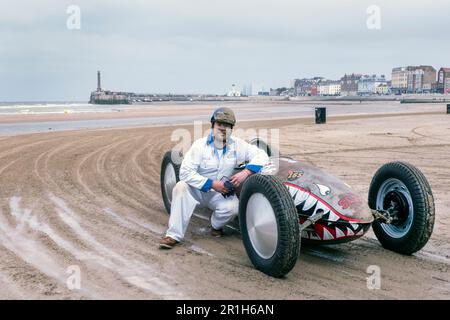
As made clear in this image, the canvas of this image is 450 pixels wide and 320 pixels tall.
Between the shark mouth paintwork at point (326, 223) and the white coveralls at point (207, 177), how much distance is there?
80 centimetres

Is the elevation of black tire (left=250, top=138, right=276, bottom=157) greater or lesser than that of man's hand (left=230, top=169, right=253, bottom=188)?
greater

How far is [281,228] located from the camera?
433 centimetres

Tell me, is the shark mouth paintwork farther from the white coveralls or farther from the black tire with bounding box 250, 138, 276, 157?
the black tire with bounding box 250, 138, 276, 157

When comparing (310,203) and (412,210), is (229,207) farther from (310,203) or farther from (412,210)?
(412,210)

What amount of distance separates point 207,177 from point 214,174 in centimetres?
10

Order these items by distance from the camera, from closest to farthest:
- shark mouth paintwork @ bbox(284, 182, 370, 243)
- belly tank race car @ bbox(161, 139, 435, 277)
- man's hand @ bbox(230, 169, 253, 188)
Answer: belly tank race car @ bbox(161, 139, 435, 277)
shark mouth paintwork @ bbox(284, 182, 370, 243)
man's hand @ bbox(230, 169, 253, 188)

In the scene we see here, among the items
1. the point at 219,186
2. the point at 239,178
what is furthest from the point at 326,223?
the point at 219,186

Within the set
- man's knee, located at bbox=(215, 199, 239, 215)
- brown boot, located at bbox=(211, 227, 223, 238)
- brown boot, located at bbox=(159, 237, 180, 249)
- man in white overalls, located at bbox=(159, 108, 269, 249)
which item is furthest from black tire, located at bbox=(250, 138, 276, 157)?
brown boot, located at bbox=(159, 237, 180, 249)

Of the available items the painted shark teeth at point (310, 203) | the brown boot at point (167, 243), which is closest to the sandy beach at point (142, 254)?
the brown boot at point (167, 243)

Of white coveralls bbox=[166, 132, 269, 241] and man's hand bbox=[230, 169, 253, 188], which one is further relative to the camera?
white coveralls bbox=[166, 132, 269, 241]

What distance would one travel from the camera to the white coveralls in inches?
221

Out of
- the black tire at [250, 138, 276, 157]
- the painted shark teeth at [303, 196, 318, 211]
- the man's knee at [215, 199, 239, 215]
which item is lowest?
the man's knee at [215, 199, 239, 215]

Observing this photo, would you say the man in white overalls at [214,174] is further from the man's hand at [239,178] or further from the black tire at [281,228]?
the black tire at [281,228]
